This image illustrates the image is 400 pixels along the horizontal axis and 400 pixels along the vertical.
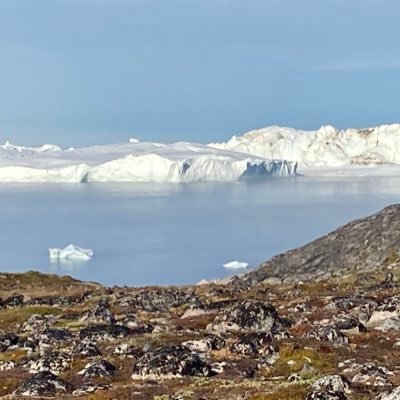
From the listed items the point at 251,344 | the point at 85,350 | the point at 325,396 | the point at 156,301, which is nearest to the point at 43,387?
the point at 85,350

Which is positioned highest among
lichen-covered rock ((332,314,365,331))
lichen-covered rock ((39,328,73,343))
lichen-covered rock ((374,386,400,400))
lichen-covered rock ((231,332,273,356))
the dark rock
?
lichen-covered rock ((374,386,400,400))

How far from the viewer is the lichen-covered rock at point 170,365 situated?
18.3 meters

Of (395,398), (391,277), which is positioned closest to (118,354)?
(395,398)

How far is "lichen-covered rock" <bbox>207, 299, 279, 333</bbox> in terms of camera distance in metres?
25.9

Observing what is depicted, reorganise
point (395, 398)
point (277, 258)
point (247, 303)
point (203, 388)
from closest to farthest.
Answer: point (395, 398) → point (203, 388) → point (247, 303) → point (277, 258)

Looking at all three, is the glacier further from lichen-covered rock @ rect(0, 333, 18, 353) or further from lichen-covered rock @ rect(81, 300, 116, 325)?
lichen-covered rock @ rect(0, 333, 18, 353)

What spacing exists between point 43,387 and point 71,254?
110 m

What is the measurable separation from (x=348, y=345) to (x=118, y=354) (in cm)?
720

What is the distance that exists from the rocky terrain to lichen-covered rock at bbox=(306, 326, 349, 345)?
4 cm

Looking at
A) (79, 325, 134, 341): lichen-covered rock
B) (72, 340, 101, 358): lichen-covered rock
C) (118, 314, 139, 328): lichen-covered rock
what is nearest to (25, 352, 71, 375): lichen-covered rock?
(72, 340, 101, 358): lichen-covered rock

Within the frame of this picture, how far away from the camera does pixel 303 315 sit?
2953cm

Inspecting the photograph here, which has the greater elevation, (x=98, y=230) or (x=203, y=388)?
(x=203, y=388)

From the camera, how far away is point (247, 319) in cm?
2620

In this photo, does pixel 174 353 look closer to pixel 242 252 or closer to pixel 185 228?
pixel 242 252
